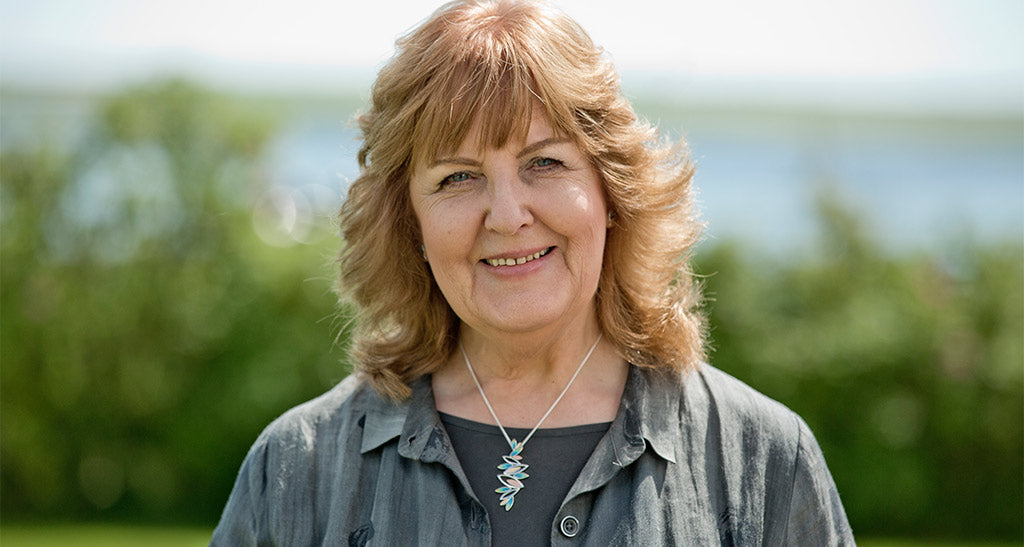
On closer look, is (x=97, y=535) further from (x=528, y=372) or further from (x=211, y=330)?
(x=528, y=372)

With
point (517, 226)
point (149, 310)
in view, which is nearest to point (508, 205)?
point (517, 226)

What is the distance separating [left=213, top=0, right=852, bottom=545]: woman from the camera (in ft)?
7.68

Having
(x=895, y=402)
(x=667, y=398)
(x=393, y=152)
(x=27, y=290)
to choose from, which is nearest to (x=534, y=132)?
(x=393, y=152)

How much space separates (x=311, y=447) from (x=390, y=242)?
575 mm

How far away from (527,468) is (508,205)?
64cm

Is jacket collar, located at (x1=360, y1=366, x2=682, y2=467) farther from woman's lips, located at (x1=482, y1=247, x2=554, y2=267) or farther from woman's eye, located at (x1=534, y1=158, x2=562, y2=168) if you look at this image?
woman's eye, located at (x1=534, y1=158, x2=562, y2=168)

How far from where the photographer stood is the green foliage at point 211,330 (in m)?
5.79

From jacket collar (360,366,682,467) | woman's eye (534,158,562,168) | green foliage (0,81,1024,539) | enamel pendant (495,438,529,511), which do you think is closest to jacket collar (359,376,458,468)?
jacket collar (360,366,682,467)

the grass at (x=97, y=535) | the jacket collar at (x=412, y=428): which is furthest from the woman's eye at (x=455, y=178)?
the grass at (x=97, y=535)

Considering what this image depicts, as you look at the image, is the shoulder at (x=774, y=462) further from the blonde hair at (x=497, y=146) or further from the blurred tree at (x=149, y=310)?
the blurred tree at (x=149, y=310)

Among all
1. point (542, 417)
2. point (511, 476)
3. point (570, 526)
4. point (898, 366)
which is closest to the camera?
point (570, 526)

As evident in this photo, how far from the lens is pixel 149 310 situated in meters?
6.19

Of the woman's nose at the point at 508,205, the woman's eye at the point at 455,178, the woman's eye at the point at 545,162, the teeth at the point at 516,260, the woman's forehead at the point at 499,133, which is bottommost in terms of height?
Answer: the teeth at the point at 516,260

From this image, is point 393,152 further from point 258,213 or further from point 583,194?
point 258,213
